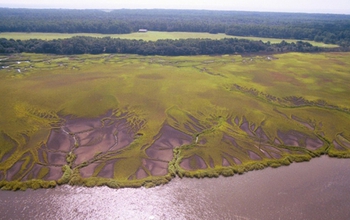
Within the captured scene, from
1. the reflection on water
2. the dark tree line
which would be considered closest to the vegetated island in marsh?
the reflection on water

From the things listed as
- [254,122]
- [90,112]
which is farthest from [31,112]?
[254,122]

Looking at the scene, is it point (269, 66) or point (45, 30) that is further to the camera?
point (45, 30)

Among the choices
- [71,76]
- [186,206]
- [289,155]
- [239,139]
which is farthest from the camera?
[71,76]

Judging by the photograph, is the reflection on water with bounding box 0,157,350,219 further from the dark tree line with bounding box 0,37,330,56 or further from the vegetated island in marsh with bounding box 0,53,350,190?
the dark tree line with bounding box 0,37,330,56

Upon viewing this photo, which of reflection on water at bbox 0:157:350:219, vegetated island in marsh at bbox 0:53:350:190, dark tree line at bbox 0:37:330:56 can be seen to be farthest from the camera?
dark tree line at bbox 0:37:330:56

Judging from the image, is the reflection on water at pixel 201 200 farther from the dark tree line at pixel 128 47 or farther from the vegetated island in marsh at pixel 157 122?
the dark tree line at pixel 128 47

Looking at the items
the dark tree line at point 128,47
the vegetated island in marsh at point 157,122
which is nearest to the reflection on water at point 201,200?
the vegetated island in marsh at point 157,122

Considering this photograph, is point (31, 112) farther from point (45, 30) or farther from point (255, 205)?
point (45, 30)
